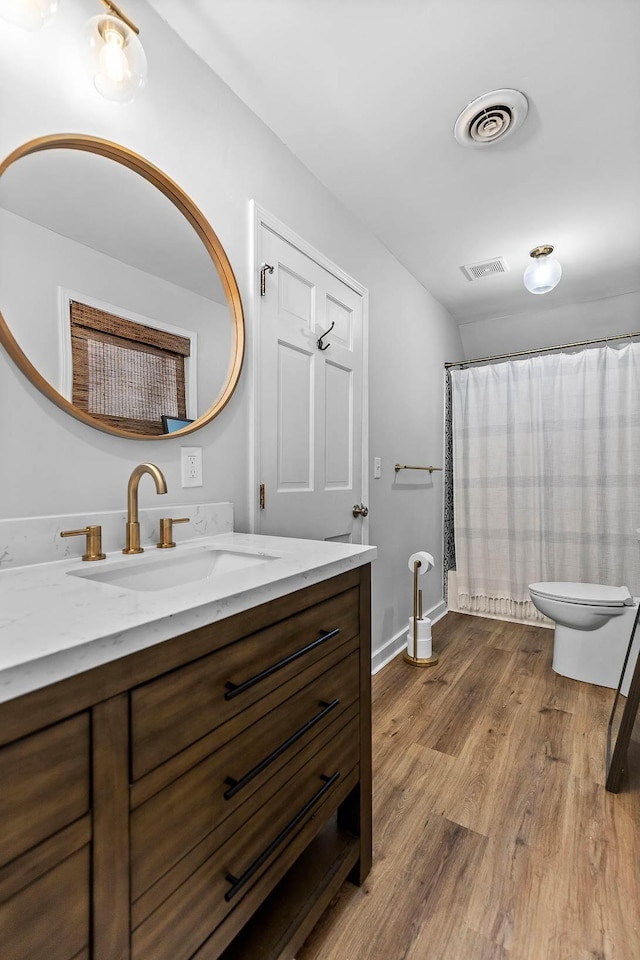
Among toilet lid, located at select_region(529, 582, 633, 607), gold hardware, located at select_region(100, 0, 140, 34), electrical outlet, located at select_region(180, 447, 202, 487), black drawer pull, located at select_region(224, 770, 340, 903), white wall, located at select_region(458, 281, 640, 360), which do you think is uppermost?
white wall, located at select_region(458, 281, 640, 360)

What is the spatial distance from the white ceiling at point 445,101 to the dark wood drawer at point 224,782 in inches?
70.8

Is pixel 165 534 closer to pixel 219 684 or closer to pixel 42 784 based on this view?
pixel 219 684

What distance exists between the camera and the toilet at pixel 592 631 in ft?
Result: 7.29

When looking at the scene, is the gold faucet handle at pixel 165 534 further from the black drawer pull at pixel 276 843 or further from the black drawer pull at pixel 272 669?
the black drawer pull at pixel 276 843

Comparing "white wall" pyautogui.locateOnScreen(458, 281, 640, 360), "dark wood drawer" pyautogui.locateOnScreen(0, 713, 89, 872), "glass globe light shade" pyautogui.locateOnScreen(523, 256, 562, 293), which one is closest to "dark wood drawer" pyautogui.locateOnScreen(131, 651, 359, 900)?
"dark wood drawer" pyautogui.locateOnScreen(0, 713, 89, 872)

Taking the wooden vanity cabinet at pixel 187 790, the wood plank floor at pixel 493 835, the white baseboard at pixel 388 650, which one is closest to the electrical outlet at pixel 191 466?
the wooden vanity cabinet at pixel 187 790

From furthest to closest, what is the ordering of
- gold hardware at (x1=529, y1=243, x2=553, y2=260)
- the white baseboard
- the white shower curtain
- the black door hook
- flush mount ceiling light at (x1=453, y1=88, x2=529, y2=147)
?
the white shower curtain < gold hardware at (x1=529, y1=243, x2=553, y2=260) < the white baseboard < the black door hook < flush mount ceiling light at (x1=453, y1=88, x2=529, y2=147)

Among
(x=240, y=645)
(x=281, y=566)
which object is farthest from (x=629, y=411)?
(x=240, y=645)

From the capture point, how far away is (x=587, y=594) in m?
2.37

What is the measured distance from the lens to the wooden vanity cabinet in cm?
49

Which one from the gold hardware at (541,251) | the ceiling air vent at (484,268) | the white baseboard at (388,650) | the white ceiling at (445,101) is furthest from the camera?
the ceiling air vent at (484,268)

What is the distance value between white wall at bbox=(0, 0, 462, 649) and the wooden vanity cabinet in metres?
0.60

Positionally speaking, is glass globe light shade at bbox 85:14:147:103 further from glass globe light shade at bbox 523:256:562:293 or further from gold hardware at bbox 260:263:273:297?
glass globe light shade at bbox 523:256:562:293

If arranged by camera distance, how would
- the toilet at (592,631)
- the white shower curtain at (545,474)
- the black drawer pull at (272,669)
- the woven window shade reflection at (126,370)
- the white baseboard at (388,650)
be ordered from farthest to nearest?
the white shower curtain at (545,474) < the white baseboard at (388,650) < the toilet at (592,631) < the woven window shade reflection at (126,370) < the black drawer pull at (272,669)
